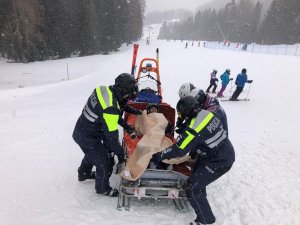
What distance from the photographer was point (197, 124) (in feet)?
12.4

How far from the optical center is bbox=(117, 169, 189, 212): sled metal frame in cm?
425

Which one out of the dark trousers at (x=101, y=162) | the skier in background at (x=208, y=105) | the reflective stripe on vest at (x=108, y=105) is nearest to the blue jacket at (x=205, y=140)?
the skier in background at (x=208, y=105)

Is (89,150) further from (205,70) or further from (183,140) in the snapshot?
(205,70)

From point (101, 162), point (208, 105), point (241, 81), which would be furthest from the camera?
point (241, 81)

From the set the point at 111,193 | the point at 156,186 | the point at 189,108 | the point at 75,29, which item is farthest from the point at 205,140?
the point at 75,29

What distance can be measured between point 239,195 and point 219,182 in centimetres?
47

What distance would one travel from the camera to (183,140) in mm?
3846

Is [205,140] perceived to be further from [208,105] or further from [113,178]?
[113,178]

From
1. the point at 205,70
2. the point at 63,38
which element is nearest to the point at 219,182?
the point at 205,70

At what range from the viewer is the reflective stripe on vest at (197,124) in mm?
3789

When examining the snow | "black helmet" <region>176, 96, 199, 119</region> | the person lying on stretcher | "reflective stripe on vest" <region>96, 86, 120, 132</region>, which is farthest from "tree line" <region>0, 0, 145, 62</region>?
"black helmet" <region>176, 96, 199, 119</region>

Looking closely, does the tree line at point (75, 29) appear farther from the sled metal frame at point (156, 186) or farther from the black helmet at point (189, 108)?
the black helmet at point (189, 108)

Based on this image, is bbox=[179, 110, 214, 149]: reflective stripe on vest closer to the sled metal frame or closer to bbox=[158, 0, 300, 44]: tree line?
the sled metal frame

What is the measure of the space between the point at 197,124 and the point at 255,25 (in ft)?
257
